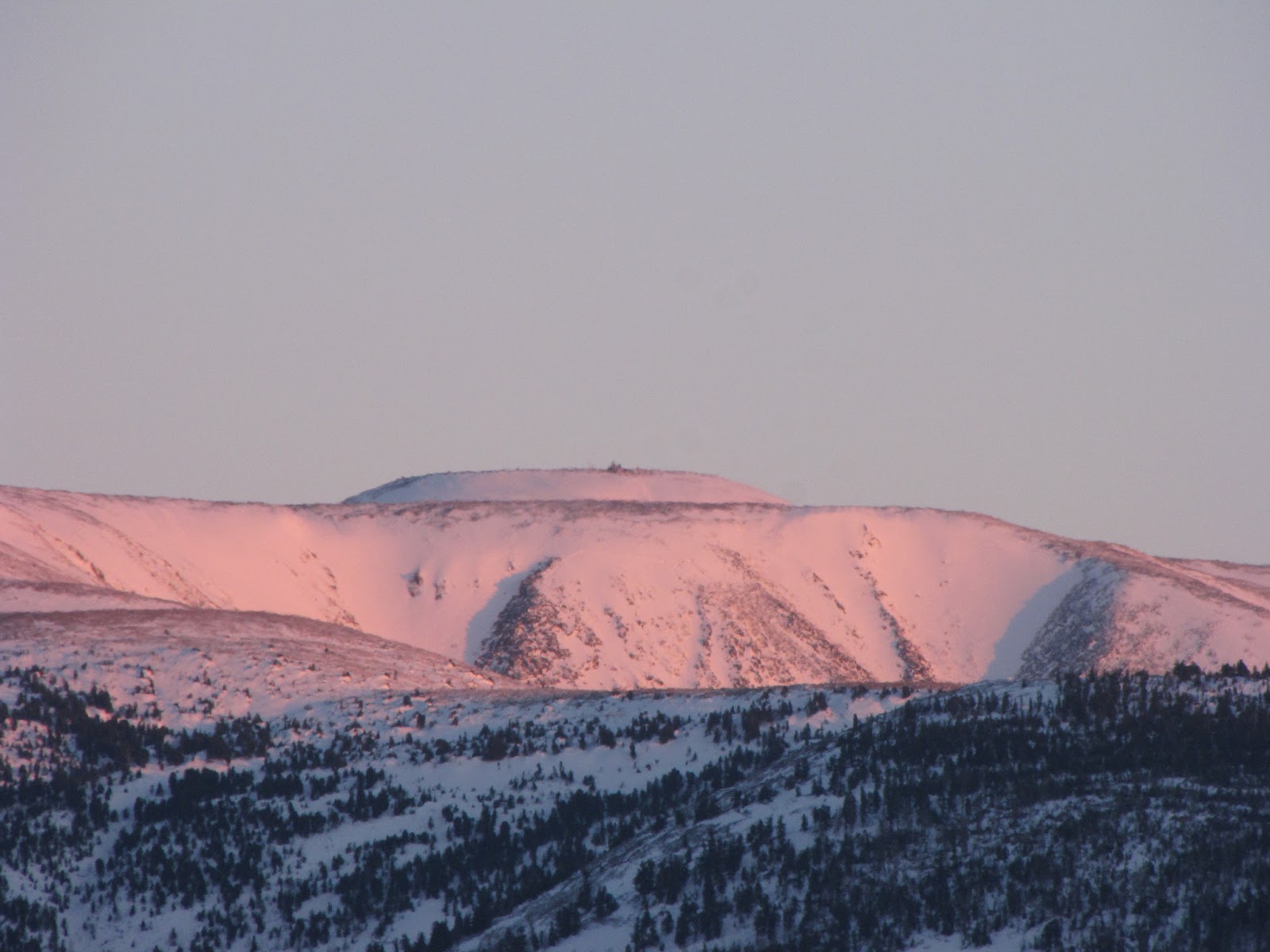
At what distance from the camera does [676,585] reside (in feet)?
360

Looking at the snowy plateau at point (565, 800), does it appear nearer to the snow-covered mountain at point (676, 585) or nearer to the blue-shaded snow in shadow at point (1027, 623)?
the snow-covered mountain at point (676, 585)

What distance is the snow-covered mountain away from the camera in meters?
100

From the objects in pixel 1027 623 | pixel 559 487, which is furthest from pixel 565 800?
pixel 559 487

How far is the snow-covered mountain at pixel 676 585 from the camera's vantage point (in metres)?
100

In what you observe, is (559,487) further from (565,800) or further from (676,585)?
(565,800)

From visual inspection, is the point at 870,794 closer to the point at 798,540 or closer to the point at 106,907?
the point at 106,907

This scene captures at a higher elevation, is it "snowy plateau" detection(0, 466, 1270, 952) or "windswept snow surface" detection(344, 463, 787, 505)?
"windswept snow surface" detection(344, 463, 787, 505)

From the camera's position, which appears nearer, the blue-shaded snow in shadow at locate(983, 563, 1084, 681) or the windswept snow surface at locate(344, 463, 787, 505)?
the blue-shaded snow in shadow at locate(983, 563, 1084, 681)

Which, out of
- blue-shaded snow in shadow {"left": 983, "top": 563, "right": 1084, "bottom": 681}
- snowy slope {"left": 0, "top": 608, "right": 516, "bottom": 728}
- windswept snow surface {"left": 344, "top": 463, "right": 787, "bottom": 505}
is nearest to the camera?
snowy slope {"left": 0, "top": 608, "right": 516, "bottom": 728}

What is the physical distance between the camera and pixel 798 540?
120m

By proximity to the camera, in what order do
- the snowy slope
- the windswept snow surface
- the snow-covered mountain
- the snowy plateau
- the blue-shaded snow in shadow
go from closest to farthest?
the snowy plateau < the snowy slope < the snow-covered mountain < the blue-shaded snow in shadow < the windswept snow surface

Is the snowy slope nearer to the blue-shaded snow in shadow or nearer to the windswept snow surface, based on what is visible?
the blue-shaded snow in shadow

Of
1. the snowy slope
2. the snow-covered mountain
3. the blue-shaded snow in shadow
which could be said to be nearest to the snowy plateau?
the snowy slope

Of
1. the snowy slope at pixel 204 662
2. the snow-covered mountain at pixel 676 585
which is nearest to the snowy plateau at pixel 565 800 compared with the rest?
the snowy slope at pixel 204 662
